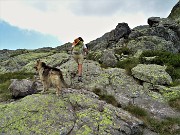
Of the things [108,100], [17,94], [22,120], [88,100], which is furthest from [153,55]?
[22,120]

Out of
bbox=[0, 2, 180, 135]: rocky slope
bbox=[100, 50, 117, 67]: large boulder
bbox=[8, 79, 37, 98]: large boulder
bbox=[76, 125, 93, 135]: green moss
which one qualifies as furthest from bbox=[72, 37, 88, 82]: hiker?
bbox=[76, 125, 93, 135]: green moss

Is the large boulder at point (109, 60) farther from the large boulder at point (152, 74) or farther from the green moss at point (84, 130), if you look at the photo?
the green moss at point (84, 130)

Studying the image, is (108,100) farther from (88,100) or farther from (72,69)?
(72,69)

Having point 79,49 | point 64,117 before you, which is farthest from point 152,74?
point 64,117

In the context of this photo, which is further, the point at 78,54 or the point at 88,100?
the point at 78,54

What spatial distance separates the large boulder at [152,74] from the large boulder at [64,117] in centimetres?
467

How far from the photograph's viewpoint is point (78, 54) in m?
18.5

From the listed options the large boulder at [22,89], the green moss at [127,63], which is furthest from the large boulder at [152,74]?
the large boulder at [22,89]

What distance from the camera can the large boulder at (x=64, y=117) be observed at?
40.0 ft

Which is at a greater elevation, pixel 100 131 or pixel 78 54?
pixel 78 54

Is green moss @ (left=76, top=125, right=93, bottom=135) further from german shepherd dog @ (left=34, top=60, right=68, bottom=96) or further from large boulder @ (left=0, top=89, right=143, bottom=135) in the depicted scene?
german shepherd dog @ (left=34, top=60, right=68, bottom=96)

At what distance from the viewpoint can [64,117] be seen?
42.1ft

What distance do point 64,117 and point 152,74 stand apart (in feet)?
27.2

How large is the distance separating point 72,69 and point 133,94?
519cm
